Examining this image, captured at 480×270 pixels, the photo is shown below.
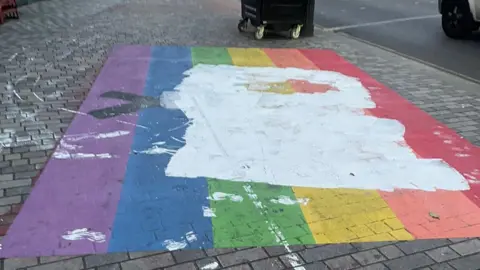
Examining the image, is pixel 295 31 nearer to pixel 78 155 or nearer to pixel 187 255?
pixel 78 155

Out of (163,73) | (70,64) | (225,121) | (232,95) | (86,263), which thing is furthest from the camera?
(70,64)

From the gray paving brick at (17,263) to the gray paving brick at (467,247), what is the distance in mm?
2716

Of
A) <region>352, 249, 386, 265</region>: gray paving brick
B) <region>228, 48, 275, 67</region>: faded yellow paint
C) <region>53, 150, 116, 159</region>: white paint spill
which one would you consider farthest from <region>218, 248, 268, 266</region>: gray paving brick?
<region>228, 48, 275, 67</region>: faded yellow paint

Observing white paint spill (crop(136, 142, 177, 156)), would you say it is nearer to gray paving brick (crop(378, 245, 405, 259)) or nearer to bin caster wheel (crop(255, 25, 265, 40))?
gray paving brick (crop(378, 245, 405, 259))

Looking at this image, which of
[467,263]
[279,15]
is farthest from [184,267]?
[279,15]

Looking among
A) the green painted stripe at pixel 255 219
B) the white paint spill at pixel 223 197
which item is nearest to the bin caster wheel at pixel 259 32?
the green painted stripe at pixel 255 219

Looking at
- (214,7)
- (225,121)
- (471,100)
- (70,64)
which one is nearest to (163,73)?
(70,64)

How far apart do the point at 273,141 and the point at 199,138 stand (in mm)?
728

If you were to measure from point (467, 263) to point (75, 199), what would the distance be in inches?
109

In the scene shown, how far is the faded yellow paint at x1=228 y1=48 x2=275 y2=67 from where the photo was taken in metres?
8.26

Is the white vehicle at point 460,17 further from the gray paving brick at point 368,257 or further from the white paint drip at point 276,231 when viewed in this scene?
the gray paving brick at point 368,257

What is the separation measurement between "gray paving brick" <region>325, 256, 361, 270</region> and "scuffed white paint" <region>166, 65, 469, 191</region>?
3.36 ft

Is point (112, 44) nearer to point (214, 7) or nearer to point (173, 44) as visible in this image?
point (173, 44)

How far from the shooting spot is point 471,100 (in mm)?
6727
